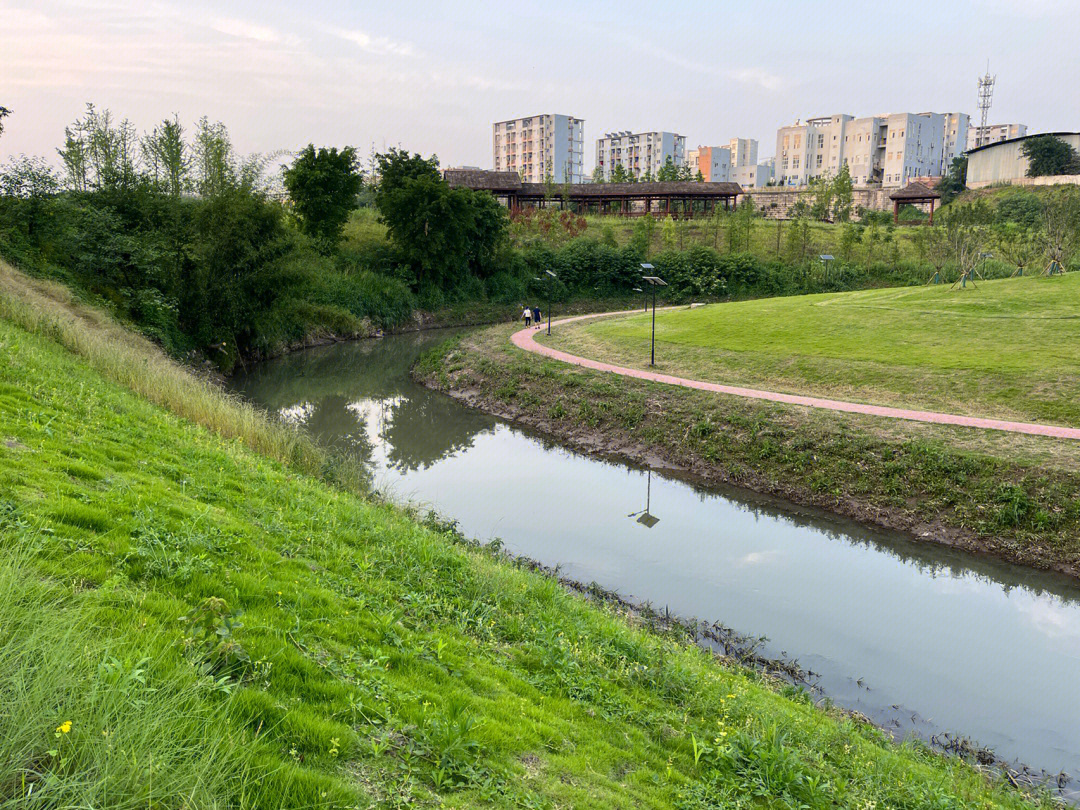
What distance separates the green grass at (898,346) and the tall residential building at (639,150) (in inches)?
3923

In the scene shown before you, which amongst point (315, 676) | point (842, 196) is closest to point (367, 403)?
point (315, 676)

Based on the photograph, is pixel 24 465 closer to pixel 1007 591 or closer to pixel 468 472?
pixel 468 472

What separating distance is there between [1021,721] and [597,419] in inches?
525

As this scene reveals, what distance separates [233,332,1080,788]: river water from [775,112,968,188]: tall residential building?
290 ft

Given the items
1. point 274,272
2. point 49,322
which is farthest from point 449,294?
point 49,322

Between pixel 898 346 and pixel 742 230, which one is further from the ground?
Result: pixel 742 230

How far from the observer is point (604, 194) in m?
65.5

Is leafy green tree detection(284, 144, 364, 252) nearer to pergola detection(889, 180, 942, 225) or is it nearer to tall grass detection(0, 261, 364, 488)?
tall grass detection(0, 261, 364, 488)

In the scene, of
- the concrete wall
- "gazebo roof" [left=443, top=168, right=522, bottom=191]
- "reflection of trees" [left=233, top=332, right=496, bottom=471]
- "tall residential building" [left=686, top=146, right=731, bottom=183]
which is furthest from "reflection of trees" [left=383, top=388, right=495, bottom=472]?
"tall residential building" [left=686, top=146, right=731, bottom=183]

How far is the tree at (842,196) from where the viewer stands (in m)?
66.7

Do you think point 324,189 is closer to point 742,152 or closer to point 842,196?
point 842,196

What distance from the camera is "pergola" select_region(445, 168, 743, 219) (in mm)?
62938

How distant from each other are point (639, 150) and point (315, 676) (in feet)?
447

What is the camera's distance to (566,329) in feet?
118
